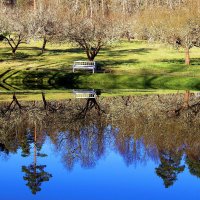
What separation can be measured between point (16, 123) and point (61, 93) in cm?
1186

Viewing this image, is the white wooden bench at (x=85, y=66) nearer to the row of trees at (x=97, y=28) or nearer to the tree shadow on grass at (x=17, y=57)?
the row of trees at (x=97, y=28)

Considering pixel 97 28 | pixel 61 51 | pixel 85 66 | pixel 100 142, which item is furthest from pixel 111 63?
pixel 100 142

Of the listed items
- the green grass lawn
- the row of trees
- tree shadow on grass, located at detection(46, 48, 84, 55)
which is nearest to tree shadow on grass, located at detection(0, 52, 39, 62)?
the green grass lawn

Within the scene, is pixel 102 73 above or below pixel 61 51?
above

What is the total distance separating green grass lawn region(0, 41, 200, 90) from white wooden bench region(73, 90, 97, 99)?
4077mm

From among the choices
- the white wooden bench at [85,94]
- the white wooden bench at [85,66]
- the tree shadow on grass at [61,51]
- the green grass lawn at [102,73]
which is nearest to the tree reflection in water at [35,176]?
the white wooden bench at [85,94]

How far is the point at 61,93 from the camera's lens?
38.6 m

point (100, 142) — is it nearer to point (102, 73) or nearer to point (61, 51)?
point (102, 73)

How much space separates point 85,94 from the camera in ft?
125

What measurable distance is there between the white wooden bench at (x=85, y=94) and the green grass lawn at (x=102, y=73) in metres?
4.08

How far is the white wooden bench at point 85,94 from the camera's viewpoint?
36906 mm

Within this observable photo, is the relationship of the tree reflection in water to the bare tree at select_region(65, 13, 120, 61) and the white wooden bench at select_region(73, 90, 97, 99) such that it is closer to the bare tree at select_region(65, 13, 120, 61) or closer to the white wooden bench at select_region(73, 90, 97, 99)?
the white wooden bench at select_region(73, 90, 97, 99)

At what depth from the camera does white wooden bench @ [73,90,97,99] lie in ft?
121

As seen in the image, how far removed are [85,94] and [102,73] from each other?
9.51 metres
